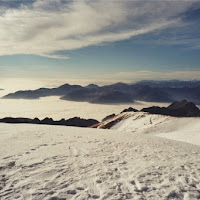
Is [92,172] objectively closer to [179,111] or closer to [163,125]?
[163,125]

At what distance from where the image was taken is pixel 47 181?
5945 mm

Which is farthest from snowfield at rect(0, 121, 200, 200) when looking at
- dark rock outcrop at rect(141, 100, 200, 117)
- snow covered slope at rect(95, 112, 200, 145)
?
dark rock outcrop at rect(141, 100, 200, 117)

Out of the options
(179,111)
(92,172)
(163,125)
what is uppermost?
(92,172)

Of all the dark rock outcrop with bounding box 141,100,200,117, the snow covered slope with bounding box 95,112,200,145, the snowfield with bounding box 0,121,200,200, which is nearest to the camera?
the snowfield with bounding box 0,121,200,200

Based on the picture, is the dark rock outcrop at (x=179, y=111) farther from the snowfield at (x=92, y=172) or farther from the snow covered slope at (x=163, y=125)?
the snowfield at (x=92, y=172)

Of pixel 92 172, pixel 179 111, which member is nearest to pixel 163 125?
pixel 92 172

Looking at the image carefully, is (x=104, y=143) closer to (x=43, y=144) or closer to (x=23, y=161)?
(x=43, y=144)

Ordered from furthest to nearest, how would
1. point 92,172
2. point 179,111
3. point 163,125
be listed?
point 179,111 → point 163,125 → point 92,172

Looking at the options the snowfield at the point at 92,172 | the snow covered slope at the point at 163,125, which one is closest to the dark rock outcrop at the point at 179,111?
the snow covered slope at the point at 163,125

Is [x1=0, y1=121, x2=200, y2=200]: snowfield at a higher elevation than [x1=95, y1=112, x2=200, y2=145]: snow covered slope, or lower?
higher

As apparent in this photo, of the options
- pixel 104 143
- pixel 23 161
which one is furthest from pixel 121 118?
pixel 23 161

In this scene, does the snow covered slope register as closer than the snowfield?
No

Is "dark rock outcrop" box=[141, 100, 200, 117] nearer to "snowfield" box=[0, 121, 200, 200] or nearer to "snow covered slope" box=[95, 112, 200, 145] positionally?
"snow covered slope" box=[95, 112, 200, 145]

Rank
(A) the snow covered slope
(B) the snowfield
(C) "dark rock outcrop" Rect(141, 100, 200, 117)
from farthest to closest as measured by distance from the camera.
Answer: (C) "dark rock outcrop" Rect(141, 100, 200, 117) → (A) the snow covered slope → (B) the snowfield
